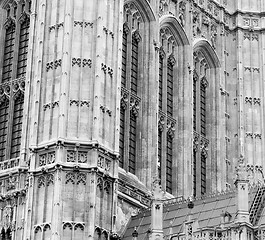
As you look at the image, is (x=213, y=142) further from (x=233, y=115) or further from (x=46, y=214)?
(x=46, y=214)

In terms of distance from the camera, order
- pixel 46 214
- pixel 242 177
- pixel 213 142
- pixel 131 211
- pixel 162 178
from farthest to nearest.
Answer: pixel 213 142
pixel 162 178
pixel 131 211
pixel 46 214
pixel 242 177

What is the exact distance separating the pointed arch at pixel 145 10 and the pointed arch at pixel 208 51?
3734mm

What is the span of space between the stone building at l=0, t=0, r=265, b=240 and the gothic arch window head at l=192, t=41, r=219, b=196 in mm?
62

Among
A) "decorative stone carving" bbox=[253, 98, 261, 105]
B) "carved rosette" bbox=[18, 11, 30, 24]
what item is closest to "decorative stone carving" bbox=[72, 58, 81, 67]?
"carved rosette" bbox=[18, 11, 30, 24]

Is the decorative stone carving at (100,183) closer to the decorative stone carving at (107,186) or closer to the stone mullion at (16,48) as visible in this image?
the decorative stone carving at (107,186)

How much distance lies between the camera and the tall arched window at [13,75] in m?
47.2

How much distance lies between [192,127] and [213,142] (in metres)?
2.62

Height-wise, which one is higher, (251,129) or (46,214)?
(251,129)

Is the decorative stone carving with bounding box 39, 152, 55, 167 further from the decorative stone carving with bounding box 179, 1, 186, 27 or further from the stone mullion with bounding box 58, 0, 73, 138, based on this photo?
the decorative stone carving with bounding box 179, 1, 186, 27

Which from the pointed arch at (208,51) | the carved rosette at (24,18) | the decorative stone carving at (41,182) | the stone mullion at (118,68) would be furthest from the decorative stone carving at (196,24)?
the decorative stone carving at (41,182)

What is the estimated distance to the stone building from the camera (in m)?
42.2

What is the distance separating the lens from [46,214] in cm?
4197

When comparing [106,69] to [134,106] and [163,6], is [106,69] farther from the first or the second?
[163,6]

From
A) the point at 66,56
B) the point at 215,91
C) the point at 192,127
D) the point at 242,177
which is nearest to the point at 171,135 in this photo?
the point at 192,127
